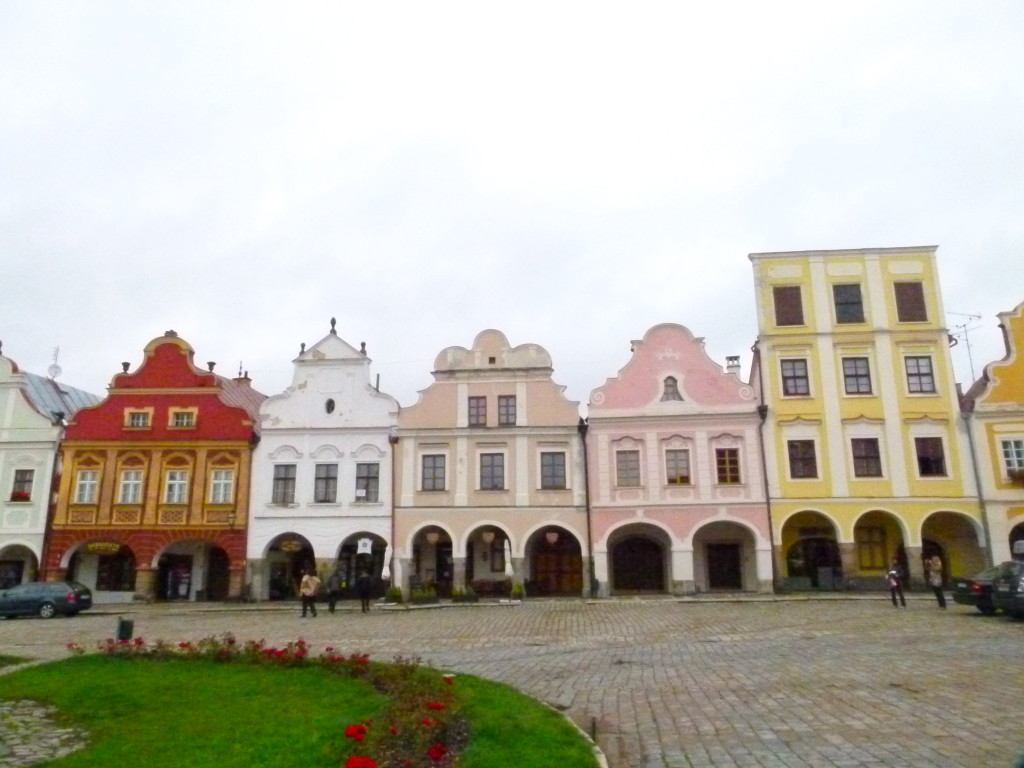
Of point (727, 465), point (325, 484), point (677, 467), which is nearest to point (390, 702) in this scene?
point (677, 467)

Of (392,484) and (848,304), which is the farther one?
(392,484)

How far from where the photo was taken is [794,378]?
117 feet

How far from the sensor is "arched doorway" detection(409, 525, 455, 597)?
3584 cm

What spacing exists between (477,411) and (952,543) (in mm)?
21567

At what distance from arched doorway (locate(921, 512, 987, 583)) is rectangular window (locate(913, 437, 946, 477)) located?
1.76m

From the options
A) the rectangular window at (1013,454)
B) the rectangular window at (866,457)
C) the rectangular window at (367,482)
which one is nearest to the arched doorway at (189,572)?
the rectangular window at (367,482)

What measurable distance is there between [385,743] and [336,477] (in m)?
30.3

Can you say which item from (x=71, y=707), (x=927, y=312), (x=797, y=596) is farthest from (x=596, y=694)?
(x=927, y=312)

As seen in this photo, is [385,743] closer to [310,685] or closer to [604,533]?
[310,685]

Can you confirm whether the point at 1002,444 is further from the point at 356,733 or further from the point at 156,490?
the point at 156,490

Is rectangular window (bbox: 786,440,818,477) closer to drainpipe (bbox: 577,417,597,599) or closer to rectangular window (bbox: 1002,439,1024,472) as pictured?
rectangular window (bbox: 1002,439,1024,472)

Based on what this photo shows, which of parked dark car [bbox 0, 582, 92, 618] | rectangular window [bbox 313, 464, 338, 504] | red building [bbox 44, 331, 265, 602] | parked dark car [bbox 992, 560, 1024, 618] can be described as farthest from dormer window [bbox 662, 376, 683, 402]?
parked dark car [bbox 0, 582, 92, 618]

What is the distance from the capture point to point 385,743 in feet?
24.8

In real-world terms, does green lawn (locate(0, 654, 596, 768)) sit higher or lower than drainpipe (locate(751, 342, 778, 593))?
lower
